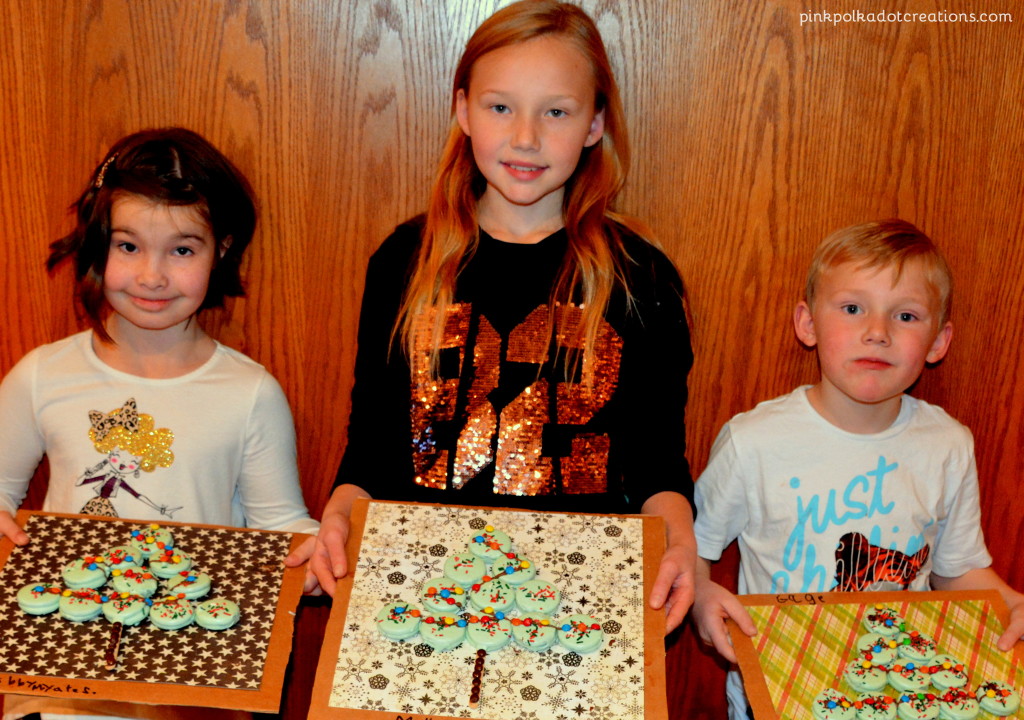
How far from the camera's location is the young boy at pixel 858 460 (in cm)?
177

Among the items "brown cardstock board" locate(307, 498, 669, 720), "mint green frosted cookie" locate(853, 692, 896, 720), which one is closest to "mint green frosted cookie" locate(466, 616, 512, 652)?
"brown cardstock board" locate(307, 498, 669, 720)

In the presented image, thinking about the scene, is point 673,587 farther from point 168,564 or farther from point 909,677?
point 168,564

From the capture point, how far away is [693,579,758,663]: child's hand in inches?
62.0

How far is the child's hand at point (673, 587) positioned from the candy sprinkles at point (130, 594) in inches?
23.7

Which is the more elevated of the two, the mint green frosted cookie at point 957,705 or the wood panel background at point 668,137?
the wood panel background at point 668,137

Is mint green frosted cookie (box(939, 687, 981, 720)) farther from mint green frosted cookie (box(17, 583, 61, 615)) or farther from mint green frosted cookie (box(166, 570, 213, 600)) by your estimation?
mint green frosted cookie (box(17, 583, 61, 615))

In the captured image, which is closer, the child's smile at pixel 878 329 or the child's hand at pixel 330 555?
the child's hand at pixel 330 555

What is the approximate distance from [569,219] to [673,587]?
670 millimetres

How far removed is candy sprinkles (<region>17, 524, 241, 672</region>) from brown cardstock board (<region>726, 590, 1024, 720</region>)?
0.73 meters

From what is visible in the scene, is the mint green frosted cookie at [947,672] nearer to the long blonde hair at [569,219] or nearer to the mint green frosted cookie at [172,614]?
the long blonde hair at [569,219]

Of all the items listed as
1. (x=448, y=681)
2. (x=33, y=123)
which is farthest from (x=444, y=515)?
(x=33, y=123)

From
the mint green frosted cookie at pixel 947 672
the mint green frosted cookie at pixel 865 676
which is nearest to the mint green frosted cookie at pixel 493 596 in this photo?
the mint green frosted cookie at pixel 865 676

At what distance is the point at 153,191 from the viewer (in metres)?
1.81

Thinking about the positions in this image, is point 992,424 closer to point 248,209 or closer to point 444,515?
point 444,515
